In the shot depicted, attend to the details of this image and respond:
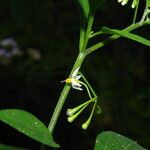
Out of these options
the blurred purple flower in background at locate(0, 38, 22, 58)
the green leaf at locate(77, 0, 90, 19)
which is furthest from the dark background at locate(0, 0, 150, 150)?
the green leaf at locate(77, 0, 90, 19)

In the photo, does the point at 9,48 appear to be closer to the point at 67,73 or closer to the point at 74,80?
the point at 67,73

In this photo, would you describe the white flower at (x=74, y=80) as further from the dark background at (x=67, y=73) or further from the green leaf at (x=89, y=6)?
the dark background at (x=67, y=73)

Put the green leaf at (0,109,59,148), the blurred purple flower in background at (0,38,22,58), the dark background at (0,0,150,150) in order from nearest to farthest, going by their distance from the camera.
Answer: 1. the green leaf at (0,109,59,148)
2. the dark background at (0,0,150,150)
3. the blurred purple flower in background at (0,38,22,58)

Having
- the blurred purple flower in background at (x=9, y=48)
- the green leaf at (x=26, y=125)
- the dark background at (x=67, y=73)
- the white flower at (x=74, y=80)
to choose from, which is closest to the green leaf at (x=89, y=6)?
the white flower at (x=74, y=80)

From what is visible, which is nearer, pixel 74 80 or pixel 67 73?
pixel 74 80

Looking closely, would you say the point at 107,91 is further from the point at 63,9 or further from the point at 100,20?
the point at 63,9

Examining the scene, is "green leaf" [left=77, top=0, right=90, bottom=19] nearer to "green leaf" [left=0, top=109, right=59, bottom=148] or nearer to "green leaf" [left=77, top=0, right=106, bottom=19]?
"green leaf" [left=77, top=0, right=106, bottom=19]

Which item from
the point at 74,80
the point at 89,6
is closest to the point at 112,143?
the point at 74,80
